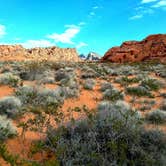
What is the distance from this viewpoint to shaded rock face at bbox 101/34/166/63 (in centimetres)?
4937

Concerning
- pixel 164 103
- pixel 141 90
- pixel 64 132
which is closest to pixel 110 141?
pixel 64 132

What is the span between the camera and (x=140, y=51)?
171 ft

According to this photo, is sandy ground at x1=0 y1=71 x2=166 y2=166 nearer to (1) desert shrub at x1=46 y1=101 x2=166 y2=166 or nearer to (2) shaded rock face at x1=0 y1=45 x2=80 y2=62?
Answer: (1) desert shrub at x1=46 y1=101 x2=166 y2=166

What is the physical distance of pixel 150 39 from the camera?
184 feet

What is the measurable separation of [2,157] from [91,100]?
6603 mm

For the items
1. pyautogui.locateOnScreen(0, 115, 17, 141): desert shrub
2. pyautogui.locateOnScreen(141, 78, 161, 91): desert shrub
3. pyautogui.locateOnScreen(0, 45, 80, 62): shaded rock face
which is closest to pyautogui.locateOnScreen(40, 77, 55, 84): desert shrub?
pyautogui.locateOnScreen(141, 78, 161, 91): desert shrub

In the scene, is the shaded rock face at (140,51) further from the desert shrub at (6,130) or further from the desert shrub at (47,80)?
the desert shrub at (6,130)

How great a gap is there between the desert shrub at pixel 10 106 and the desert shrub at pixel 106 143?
254 centimetres

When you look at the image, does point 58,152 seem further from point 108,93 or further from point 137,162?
point 108,93

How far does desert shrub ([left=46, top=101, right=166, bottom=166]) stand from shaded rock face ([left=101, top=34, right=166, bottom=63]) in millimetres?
39985

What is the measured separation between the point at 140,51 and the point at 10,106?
144ft

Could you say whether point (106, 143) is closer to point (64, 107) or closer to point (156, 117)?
point (156, 117)

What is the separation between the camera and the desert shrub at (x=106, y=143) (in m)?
6.15

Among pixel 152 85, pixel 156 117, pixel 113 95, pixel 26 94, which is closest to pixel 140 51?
pixel 152 85
